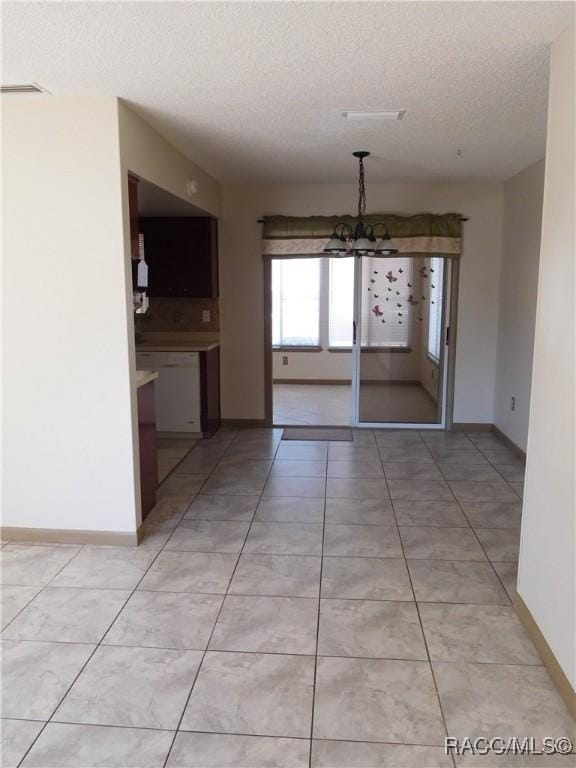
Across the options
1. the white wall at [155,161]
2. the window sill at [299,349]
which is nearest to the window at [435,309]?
the white wall at [155,161]

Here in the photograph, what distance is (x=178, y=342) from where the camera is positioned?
5.81 meters

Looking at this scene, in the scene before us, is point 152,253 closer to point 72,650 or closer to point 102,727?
point 72,650

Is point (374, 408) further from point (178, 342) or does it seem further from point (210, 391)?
point (178, 342)

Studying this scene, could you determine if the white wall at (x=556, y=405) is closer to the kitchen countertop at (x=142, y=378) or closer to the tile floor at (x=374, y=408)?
the kitchen countertop at (x=142, y=378)

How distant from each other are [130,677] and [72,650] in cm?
33

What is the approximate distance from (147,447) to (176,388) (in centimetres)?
178

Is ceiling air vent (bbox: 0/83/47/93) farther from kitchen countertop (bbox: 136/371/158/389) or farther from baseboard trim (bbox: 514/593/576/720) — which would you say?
baseboard trim (bbox: 514/593/576/720)

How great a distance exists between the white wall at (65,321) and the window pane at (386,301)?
10.6ft

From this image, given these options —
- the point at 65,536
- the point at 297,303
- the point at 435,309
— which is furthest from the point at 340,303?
the point at 65,536

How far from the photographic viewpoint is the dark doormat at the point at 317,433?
222 inches

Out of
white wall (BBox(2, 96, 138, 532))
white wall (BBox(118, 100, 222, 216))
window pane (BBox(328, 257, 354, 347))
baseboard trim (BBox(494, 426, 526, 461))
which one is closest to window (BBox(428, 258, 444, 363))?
baseboard trim (BBox(494, 426, 526, 461))

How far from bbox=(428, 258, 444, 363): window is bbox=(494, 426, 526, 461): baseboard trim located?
36.2 inches

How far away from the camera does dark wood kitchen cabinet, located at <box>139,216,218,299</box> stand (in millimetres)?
5500

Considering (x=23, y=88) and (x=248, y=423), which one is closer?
(x=23, y=88)
